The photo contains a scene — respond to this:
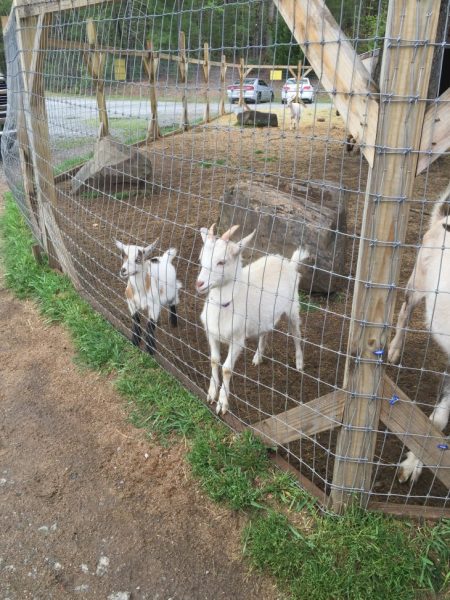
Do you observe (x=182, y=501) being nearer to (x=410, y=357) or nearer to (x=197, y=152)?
(x=410, y=357)

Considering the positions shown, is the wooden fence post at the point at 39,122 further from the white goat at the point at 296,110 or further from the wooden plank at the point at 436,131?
the wooden plank at the point at 436,131

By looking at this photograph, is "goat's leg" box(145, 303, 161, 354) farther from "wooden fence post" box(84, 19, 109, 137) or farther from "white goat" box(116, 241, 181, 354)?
"wooden fence post" box(84, 19, 109, 137)

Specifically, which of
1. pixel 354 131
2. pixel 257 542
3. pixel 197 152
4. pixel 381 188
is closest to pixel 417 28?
pixel 354 131

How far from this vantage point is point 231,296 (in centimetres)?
310

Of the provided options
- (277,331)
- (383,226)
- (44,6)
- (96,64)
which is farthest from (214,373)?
(96,64)

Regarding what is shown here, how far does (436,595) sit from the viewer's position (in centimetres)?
212

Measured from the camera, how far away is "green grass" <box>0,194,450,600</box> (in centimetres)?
215

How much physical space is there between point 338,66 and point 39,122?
3.73 meters

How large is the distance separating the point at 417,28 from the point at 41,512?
2749 mm

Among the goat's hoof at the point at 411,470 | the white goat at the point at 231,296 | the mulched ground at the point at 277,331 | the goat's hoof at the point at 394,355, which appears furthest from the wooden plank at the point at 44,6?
the goat's hoof at the point at 411,470

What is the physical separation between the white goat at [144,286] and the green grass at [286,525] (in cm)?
24

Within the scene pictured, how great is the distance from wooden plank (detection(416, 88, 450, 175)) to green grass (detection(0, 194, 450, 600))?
160 centimetres

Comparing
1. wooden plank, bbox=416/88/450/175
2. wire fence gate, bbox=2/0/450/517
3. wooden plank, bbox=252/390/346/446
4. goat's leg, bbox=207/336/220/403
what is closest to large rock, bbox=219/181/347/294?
wire fence gate, bbox=2/0/450/517

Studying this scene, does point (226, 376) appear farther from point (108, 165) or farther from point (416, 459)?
point (108, 165)
